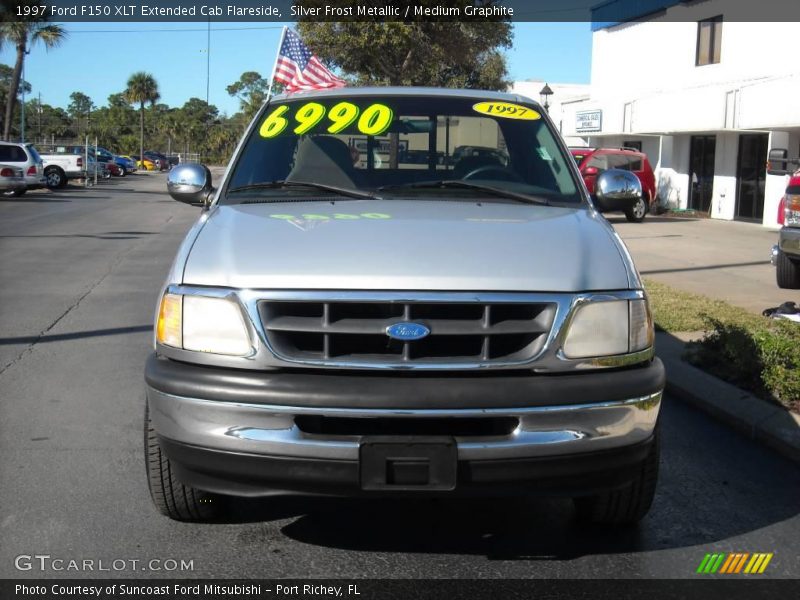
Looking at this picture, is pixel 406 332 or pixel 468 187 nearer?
pixel 406 332

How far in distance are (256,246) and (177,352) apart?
1.57 feet

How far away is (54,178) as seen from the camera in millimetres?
35156

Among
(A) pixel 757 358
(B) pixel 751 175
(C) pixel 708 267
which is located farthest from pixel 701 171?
(A) pixel 757 358

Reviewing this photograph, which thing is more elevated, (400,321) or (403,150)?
(403,150)

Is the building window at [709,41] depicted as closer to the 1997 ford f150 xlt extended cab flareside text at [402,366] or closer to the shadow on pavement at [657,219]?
the shadow on pavement at [657,219]

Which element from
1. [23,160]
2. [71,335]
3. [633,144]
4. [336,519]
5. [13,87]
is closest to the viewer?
[336,519]

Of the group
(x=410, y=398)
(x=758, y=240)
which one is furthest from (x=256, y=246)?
(x=758, y=240)

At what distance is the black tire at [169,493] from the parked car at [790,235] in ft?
25.4

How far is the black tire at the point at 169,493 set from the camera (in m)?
3.49

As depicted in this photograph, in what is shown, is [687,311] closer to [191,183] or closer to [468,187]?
[468,187]

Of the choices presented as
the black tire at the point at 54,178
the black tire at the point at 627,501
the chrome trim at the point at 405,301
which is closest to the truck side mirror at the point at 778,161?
the black tire at the point at 627,501

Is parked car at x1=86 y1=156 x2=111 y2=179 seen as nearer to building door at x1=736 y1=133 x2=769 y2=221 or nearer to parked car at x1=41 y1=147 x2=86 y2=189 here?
parked car at x1=41 y1=147 x2=86 y2=189

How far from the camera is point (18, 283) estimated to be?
34.7 ft

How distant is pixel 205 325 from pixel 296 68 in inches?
677
